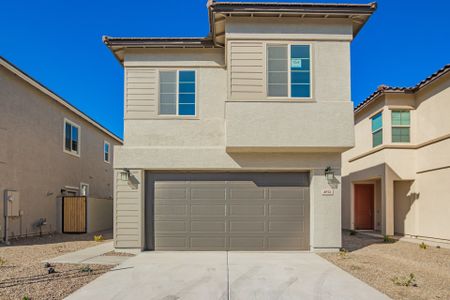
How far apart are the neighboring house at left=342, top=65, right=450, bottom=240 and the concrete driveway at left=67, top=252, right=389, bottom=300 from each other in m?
5.99

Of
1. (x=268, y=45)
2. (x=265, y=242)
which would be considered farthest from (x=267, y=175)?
(x=268, y=45)

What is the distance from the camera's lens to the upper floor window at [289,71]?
31.0 ft

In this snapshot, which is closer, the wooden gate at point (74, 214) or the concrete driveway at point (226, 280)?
the concrete driveway at point (226, 280)

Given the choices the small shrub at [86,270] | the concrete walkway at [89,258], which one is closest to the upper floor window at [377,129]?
the concrete walkway at [89,258]

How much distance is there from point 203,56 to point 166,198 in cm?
434

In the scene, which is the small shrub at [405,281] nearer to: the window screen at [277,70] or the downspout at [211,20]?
the window screen at [277,70]

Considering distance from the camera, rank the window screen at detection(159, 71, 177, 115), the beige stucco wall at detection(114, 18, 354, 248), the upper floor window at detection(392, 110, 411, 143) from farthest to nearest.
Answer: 1. the upper floor window at detection(392, 110, 411, 143)
2. the window screen at detection(159, 71, 177, 115)
3. the beige stucco wall at detection(114, 18, 354, 248)

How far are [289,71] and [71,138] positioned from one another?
40.7ft

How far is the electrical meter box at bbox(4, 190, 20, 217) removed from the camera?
39.4 ft

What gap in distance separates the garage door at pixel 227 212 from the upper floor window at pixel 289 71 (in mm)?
2444

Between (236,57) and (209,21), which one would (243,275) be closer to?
(236,57)

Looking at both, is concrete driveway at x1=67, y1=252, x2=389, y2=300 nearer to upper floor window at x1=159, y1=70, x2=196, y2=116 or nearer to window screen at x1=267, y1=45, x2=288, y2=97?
upper floor window at x1=159, y1=70, x2=196, y2=116

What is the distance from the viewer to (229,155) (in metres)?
9.80

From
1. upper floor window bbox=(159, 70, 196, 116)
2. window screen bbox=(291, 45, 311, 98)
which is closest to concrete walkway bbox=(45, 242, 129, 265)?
upper floor window bbox=(159, 70, 196, 116)
